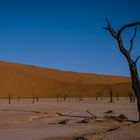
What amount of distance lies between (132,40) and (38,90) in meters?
98.5

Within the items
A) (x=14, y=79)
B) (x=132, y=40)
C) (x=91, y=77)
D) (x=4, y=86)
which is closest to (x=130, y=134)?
(x=132, y=40)

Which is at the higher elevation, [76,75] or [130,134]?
[76,75]

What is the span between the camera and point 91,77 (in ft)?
496

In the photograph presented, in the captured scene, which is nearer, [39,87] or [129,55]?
[129,55]

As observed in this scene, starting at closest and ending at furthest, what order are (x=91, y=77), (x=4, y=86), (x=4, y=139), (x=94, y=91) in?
1. (x=4, y=139)
2. (x=4, y=86)
3. (x=94, y=91)
4. (x=91, y=77)

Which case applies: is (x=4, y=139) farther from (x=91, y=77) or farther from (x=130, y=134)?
(x=91, y=77)

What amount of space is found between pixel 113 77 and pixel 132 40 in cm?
14179

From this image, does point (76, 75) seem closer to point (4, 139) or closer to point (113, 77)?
point (113, 77)

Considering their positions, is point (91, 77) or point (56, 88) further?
point (91, 77)

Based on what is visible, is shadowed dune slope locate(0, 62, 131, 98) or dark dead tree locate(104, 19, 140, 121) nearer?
dark dead tree locate(104, 19, 140, 121)

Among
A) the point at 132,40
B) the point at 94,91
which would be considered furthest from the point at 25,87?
the point at 132,40

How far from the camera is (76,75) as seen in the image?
502 feet

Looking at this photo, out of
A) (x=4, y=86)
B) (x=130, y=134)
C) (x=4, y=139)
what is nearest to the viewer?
(x=130, y=134)

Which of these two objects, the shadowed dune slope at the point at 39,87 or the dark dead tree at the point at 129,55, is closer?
the dark dead tree at the point at 129,55
